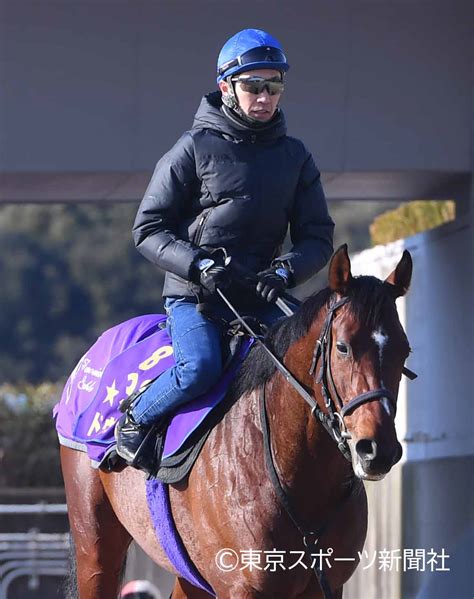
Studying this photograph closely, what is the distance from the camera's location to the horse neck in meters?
5.42

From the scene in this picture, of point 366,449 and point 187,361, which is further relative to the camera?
point 187,361

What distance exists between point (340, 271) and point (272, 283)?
0.66 meters

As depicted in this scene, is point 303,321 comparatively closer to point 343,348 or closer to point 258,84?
point 343,348

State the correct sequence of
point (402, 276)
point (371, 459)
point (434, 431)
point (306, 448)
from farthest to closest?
point (434, 431), point (306, 448), point (402, 276), point (371, 459)

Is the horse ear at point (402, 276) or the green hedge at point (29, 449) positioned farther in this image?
the green hedge at point (29, 449)

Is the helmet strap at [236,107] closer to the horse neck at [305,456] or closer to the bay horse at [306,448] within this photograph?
Answer: the bay horse at [306,448]

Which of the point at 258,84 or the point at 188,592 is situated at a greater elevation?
the point at 258,84

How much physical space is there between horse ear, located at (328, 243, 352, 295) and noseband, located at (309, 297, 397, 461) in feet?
0.17

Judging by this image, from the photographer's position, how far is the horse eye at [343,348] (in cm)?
507

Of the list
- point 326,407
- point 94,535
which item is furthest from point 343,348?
point 94,535

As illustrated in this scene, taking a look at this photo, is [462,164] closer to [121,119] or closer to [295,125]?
[295,125]

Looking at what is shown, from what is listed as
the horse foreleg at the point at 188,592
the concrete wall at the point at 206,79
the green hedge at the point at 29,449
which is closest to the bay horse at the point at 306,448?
the horse foreleg at the point at 188,592

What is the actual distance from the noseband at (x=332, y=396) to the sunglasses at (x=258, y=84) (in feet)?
3.82

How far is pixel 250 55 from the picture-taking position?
597 centimetres
